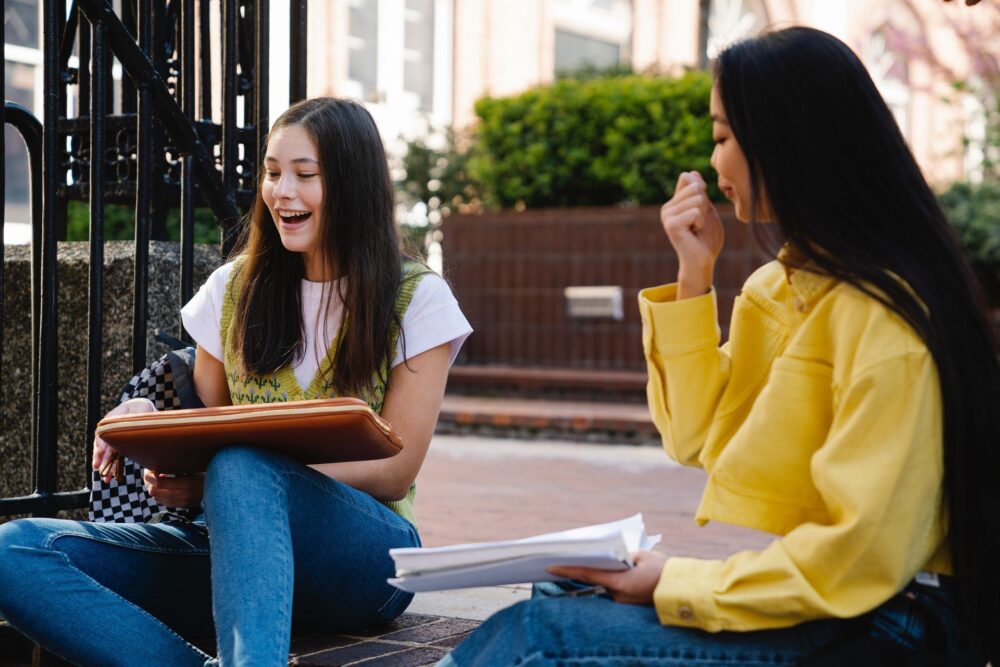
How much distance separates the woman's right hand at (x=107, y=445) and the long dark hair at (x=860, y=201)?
1.44 m

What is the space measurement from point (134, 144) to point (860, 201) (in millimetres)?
2681

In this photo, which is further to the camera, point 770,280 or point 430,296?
point 430,296

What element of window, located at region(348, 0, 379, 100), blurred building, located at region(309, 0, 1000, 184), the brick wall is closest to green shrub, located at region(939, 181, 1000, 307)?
blurred building, located at region(309, 0, 1000, 184)

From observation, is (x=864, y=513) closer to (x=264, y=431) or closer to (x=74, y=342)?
(x=264, y=431)

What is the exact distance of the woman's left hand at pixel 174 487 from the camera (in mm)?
2545

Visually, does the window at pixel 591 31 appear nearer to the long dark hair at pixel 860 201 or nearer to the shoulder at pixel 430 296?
the shoulder at pixel 430 296

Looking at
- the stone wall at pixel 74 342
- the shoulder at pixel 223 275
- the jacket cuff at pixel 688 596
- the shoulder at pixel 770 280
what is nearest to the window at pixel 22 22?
the stone wall at pixel 74 342

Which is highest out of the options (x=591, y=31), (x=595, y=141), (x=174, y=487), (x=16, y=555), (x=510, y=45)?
(x=591, y=31)

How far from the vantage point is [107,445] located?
254cm

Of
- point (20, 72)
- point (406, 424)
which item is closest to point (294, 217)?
point (406, 424)

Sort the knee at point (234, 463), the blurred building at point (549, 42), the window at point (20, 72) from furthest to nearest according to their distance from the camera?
the blurred building at point (549, 42) → the window at point (20, 72) → the knee at point (234, 463)

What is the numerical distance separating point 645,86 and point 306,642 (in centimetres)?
760

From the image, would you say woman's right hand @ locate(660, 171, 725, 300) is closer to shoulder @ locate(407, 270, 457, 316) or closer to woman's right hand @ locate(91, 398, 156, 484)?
shoulder @ locate(407, 270, 457, 316)

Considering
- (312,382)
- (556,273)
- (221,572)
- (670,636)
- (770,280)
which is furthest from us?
(556,273)
